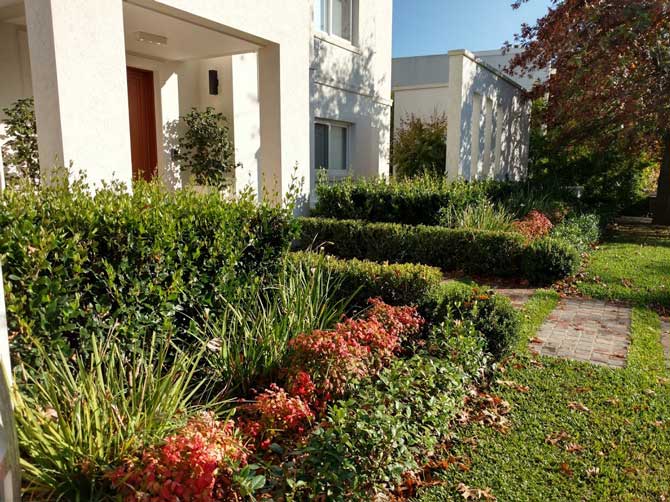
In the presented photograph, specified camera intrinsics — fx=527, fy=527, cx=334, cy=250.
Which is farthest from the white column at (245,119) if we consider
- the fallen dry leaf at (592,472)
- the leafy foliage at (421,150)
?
the fallen dry leaf at (592,472)

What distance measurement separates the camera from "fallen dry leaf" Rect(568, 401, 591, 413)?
13.0ft

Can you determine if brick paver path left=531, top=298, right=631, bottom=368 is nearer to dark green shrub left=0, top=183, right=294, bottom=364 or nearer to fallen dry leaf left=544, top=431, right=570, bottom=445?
fallen dry leaf left=544, top=431, right=570, bottom=445

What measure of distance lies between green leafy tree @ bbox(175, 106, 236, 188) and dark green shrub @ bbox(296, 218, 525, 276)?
2.56 metres

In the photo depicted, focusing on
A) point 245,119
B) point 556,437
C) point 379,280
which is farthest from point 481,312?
point 245,119

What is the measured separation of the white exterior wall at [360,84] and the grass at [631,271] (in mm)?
5789

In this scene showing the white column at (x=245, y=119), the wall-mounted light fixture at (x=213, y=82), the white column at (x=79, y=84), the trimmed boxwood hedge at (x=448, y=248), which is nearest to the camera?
the white column at (x=79, y=84)

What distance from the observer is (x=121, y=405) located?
300cm

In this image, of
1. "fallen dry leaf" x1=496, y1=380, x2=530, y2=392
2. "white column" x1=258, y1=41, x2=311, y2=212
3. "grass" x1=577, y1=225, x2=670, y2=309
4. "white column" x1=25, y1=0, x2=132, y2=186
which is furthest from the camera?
"white column" x1=258, y1=41, x2=311, y2=212

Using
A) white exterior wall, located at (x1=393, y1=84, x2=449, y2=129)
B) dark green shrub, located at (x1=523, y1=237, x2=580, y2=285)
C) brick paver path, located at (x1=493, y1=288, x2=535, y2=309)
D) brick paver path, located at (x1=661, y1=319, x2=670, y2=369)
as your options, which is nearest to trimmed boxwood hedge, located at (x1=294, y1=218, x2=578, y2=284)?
dark green shrub, located at (x1=523, y1=237, x2=580, y2=285)

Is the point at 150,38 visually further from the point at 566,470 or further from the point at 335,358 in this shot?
the point at 566,470

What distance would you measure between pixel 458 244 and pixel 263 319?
5165 millimetres

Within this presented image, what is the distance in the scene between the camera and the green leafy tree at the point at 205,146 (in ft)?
32.0

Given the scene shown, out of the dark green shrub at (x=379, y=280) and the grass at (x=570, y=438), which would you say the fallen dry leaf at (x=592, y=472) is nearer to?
the grass at (x=570, y=438)

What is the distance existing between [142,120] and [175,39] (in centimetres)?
188
